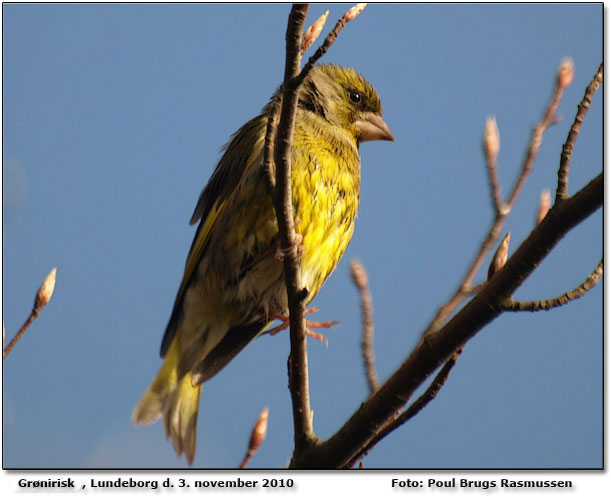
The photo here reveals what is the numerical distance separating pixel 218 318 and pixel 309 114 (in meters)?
1.23

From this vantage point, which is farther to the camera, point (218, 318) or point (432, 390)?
point (218, 318)

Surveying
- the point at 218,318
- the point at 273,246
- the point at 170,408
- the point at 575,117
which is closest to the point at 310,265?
the point at 273,246

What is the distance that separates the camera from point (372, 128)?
4633 millimetres

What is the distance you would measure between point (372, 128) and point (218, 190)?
3.40 ft

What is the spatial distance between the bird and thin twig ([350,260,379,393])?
35cm

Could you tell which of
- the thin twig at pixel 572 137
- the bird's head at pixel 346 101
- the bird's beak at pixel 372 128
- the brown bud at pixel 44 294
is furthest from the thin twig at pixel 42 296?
the bird's beak at pixel 372 128

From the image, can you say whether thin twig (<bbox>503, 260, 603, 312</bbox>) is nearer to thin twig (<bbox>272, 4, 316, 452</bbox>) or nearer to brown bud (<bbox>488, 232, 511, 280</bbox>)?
brown bud (<bbox>488, 232, 511, 280</bbox>)

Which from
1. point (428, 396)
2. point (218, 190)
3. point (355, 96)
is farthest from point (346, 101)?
point (428, 396)

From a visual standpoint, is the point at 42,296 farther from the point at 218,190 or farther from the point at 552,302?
the point at 218,190

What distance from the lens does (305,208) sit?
141 inches

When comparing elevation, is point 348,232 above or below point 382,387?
above
